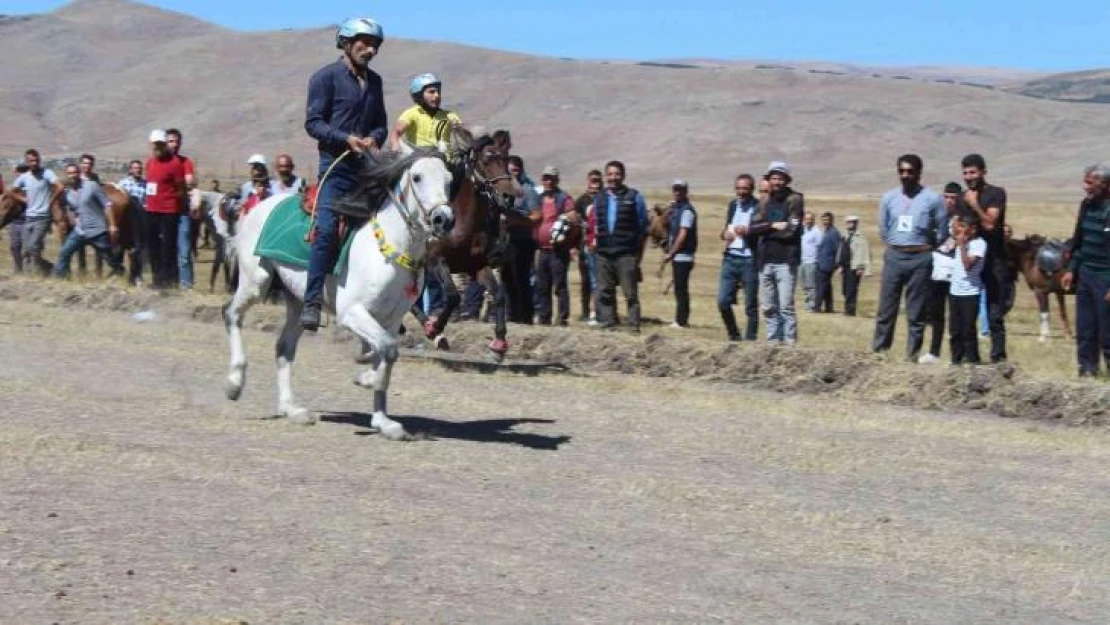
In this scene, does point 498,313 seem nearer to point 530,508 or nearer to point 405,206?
point 405,206

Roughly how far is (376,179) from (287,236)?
1.12 meters

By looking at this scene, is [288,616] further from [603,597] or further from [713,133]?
[713,133]

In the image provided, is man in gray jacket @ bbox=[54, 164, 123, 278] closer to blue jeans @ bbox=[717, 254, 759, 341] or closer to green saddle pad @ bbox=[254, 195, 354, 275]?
blue jeans @ bbox=[717, 254, 759, 341]

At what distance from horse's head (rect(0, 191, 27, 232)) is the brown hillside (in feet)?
350

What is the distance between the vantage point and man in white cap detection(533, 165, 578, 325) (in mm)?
23156

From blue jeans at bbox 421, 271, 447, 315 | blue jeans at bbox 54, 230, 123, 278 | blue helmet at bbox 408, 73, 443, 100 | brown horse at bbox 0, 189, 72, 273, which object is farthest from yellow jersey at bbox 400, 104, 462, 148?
brown horse at bbox 0, 189, 72, 273

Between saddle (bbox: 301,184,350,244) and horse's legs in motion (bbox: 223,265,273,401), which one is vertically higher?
saddle (bbox: 301,184,350,244)

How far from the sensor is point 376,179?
1252 centimetres

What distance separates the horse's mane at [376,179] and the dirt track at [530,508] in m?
1.54

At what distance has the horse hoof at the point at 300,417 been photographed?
42.9 ft

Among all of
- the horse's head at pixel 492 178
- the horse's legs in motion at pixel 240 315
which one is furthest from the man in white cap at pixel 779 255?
the horse's legs in motion at pixel 240 315

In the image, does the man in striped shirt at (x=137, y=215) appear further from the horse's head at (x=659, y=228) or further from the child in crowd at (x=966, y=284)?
the child in crowd at (x=966, y=284)

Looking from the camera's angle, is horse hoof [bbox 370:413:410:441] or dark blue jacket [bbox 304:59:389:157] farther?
dark blue jacket [bbox 304:59:389:157]

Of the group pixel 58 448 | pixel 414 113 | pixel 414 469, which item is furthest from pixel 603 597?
pixel 414 113
